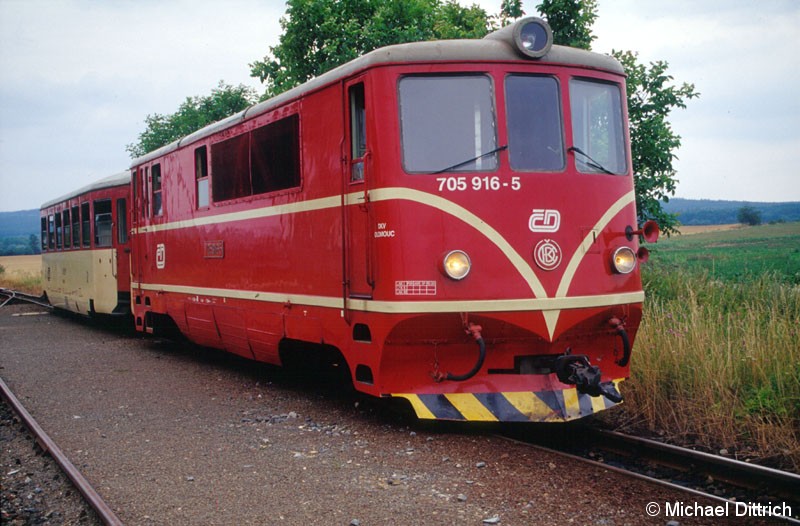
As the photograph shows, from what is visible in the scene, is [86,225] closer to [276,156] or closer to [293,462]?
[276,156]

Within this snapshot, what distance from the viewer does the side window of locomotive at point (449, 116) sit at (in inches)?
239

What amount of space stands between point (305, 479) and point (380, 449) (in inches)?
33.8

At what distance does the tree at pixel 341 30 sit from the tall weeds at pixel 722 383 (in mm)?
13578

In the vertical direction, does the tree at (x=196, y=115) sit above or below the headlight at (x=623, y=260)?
above

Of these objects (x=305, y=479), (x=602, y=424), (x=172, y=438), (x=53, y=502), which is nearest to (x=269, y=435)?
(x=172, y=438)

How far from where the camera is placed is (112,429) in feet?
22.9

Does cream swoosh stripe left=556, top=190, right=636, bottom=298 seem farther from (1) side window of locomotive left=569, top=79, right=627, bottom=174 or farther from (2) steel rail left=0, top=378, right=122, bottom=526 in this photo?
(2) steel rail left=0, top=378, right=122, bottom=526

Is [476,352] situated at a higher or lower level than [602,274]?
lower

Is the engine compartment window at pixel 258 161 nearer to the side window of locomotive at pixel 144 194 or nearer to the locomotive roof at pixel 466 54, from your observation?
the locomotive roof at pixel 466 54

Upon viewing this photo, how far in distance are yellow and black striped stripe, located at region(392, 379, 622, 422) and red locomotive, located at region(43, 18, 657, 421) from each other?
0.01 metres

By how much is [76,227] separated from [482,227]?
13204 mm

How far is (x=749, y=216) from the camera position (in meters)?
52.0

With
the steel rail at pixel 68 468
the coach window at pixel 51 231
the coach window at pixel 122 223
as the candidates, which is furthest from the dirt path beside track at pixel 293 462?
the coach window at pixel 51 231

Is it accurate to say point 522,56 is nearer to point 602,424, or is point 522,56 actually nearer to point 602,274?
point 602,274
